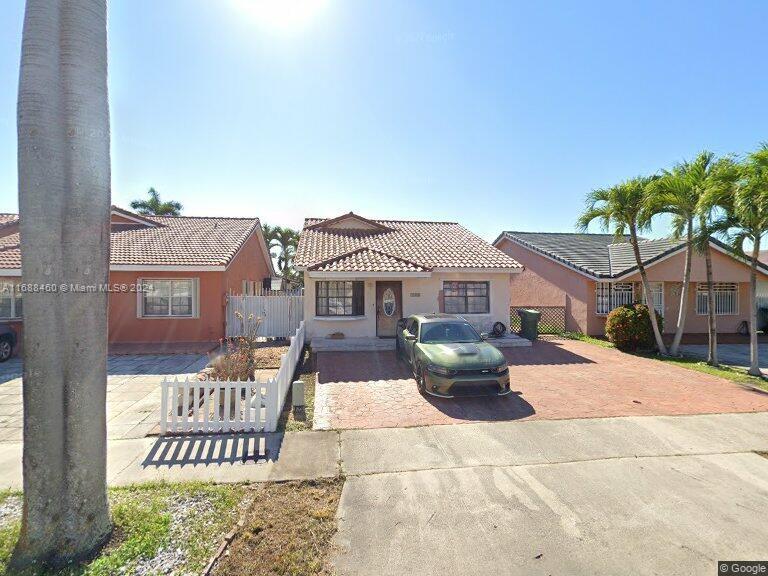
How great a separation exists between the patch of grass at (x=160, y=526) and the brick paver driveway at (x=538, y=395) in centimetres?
236

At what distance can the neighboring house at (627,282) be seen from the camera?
15867 mm

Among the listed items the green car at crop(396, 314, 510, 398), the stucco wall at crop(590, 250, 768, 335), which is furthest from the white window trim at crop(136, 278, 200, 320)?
the stucco wall at crop(590, 250, 768, 335)

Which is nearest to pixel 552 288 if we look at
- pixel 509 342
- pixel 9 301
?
pixel 509 342

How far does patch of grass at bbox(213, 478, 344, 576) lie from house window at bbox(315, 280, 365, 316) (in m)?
9.15

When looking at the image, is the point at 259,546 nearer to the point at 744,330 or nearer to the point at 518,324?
the point at 518,324

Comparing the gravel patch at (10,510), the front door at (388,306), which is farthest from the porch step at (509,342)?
the gravel patch at (10,510)

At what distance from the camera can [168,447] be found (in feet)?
16.9

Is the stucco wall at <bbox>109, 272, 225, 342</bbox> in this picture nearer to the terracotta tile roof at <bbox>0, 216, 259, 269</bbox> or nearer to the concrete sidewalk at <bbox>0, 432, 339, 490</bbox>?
the terracotta tile roof at <bbox>0, 216, 259, 269</bbox>

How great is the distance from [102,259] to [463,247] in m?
14.4

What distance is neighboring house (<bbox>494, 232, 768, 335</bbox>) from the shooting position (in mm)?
15867

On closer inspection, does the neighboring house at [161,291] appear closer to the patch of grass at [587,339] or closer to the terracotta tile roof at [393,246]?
the terracotta tile roof at [393,246]

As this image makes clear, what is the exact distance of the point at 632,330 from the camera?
41.4ft

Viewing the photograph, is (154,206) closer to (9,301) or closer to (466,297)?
(9,301)

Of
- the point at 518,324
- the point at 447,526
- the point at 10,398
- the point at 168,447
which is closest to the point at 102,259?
the point at 168,447
